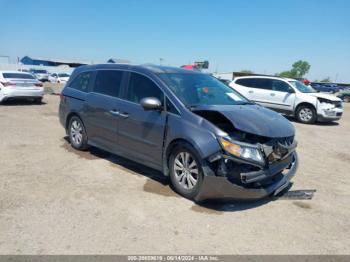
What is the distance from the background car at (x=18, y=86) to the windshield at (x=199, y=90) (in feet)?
33.9

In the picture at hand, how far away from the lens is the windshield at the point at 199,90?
15.9 feet

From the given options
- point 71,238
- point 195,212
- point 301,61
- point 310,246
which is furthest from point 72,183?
point 301,61

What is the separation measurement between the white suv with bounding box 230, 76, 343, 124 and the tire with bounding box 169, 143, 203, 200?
32.8ft

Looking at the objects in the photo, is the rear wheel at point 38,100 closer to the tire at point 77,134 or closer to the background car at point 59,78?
the tire at point 77,134

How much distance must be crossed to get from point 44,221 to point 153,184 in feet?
5.71

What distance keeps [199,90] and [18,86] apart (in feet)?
35.3

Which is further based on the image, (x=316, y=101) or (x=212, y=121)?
(x=316, y=101)

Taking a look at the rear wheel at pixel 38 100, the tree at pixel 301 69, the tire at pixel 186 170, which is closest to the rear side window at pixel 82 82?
the tire at pixel 186 170

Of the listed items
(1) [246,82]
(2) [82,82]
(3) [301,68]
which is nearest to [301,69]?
(3) [301,68]

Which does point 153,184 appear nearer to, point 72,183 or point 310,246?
point 72,183

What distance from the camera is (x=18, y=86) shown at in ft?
44.1

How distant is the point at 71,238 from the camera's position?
339 centimetres

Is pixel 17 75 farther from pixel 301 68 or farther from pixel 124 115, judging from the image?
pixel 301 68

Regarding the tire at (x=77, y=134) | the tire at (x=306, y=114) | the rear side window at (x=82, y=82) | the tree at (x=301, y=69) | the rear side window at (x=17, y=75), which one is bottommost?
the tire at (x=77, y=134)
